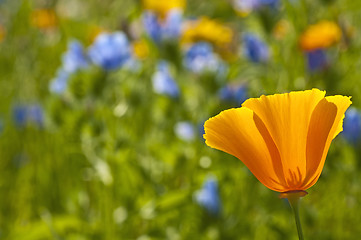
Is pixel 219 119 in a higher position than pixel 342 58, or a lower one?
lower

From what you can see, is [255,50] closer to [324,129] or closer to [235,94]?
[235,94]

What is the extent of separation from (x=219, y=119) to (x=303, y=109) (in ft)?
0.20

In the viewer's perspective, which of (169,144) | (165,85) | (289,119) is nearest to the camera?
(289,119)

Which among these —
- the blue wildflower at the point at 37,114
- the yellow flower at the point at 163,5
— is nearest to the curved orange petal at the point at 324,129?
the yellow flower at the point at 163,5

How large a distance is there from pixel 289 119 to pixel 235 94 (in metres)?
0.66

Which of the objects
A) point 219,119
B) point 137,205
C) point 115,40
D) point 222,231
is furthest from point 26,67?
point 219,119

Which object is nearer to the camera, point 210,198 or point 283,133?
point 283,133

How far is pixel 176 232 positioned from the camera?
3.35 ft

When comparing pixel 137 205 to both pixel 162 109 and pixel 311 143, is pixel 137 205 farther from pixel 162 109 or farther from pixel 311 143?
pixel 311 143

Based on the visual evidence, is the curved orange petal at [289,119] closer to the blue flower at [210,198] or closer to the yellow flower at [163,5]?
the blue flower at [210,198]

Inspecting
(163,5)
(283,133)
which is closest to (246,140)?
(283,133)

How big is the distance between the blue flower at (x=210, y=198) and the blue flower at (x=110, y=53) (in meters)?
0.32

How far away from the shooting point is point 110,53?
108 centimetres

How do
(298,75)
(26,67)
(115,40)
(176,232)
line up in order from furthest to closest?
(26,67)
(298,75)
(115,40)
(176,232)
